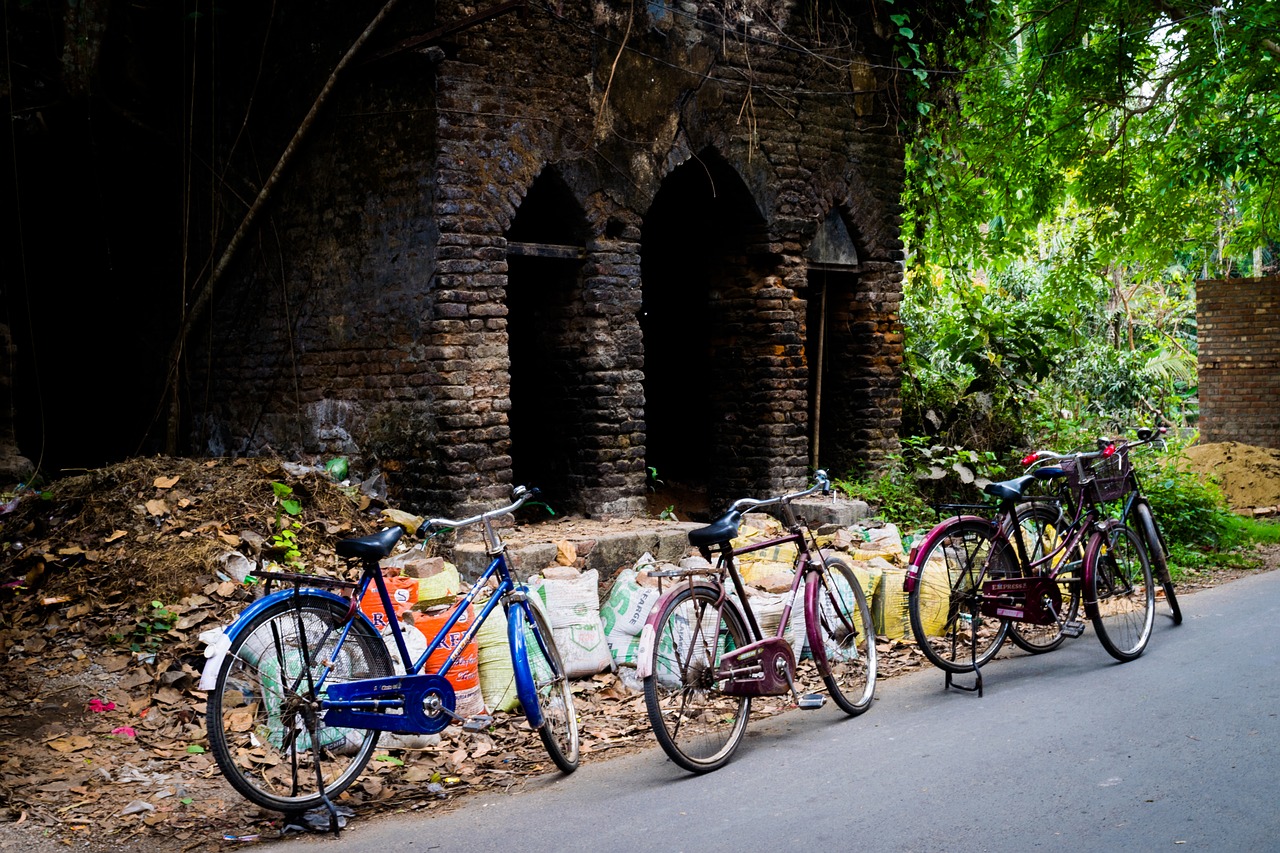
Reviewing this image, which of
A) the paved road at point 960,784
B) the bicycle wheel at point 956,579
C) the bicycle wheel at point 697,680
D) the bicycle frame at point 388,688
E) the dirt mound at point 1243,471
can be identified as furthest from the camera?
the dirt mound at point 1243,471

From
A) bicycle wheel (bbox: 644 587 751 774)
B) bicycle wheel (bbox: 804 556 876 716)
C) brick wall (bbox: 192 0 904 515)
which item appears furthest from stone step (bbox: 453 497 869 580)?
bicycle wheel (bbox: 644 587 751 774)

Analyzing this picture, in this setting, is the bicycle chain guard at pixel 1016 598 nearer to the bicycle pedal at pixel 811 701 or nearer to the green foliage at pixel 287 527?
the bicycle pedal at pixel 811 701

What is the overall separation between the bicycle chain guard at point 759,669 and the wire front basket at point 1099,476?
2.29 metres

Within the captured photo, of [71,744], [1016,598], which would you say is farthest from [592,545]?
[71,744]

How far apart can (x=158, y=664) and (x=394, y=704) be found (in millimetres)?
1954

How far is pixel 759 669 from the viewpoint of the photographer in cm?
508

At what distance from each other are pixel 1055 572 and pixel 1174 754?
1.76 m

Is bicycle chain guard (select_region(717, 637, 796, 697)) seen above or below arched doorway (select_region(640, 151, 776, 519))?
below

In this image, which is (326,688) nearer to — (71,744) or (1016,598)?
(71,744)

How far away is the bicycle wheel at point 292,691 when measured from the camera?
4.16 meters

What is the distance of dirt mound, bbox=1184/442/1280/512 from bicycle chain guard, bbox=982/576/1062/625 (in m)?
8.27

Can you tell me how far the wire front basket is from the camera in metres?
6.54

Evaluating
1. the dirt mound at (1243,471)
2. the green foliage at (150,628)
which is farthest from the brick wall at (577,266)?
the dirt mound at (1243,471)

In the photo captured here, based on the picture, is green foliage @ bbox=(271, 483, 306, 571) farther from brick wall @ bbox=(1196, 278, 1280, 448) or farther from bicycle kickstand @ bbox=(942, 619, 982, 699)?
brick wall @ bbox=(1196, 278, 1280, 448)
